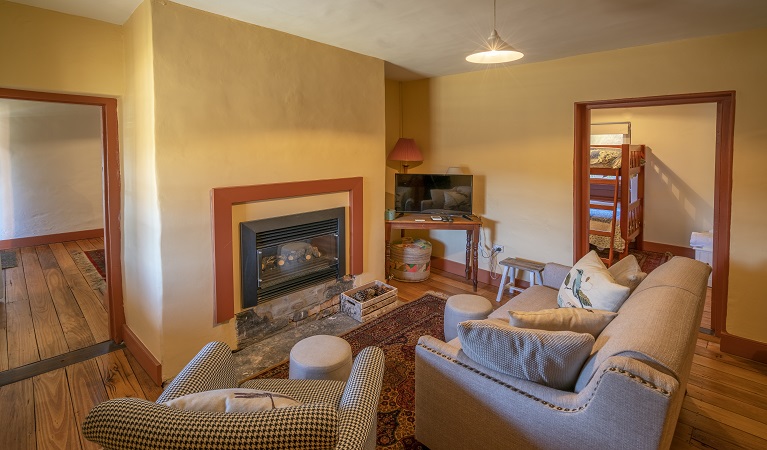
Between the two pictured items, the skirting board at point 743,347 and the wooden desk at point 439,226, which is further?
the wooden desk at point 439,226

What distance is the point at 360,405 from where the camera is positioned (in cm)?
130

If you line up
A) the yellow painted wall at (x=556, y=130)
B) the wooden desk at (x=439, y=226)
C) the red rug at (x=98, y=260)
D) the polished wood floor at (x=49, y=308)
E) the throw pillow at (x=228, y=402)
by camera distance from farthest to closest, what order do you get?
the red rug at (x=98, y=260) → the wooden desk at (x=439, y=226) → the polished wood floor at (x=49, y=308) → the yellow painted wall at (x=556, y=130) → the throw pillow at (x=228, y=402)

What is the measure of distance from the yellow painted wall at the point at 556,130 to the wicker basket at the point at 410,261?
52 cm

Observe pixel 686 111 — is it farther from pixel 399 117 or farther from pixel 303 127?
pixel 303 127

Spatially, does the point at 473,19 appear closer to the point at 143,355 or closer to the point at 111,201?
the point at 111,201

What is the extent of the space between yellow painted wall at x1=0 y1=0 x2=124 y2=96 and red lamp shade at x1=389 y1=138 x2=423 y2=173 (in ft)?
8.83

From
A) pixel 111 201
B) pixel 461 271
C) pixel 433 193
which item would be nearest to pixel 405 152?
pixel 433 193

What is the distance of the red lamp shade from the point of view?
4586mm

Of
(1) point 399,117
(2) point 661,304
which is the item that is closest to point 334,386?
(2) point 661,304

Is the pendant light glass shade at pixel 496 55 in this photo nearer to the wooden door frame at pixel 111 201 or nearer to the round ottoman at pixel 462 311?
the round ottoman at pixel 462 311

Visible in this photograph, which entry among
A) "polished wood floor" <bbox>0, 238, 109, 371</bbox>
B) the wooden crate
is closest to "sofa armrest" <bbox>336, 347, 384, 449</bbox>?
the wooden crate

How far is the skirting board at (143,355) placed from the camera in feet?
8.31

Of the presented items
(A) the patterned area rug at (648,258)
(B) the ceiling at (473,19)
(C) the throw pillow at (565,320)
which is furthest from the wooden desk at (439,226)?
(C) the throw pillow at (565,320)

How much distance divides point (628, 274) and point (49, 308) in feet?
15.4
